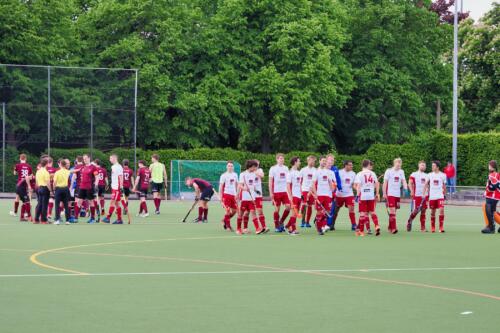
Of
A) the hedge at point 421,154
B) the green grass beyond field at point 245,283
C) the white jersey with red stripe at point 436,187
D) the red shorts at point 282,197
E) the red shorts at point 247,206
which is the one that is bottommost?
the green grass beyond field at point 245,283

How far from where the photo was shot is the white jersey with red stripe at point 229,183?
2659 centimetres

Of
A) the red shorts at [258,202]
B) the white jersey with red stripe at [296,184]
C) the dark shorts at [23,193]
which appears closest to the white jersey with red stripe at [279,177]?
the white jersey with red stripe at [296,184]

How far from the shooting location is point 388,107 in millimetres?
64938

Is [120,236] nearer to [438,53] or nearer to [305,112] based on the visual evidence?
[305,112]

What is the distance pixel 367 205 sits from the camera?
25625 mm

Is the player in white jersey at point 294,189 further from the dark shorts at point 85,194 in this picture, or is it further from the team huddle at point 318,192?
the dark shorts at point 85,194

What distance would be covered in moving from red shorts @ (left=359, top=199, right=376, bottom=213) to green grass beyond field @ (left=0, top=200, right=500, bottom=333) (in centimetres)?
Answer: 84

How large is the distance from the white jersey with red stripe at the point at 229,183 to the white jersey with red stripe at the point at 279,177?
96 centimetres

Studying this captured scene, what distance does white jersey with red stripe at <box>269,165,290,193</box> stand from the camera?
26448 millimetres

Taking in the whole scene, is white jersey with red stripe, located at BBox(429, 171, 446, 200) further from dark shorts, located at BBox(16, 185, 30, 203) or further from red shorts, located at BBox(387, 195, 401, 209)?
dark shorts, located at BBox(16, 185, 30, 203)

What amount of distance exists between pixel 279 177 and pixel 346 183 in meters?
2.55

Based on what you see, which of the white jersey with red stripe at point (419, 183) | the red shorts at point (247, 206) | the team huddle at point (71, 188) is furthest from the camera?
the white jersey with red stripe at point (419, 183)

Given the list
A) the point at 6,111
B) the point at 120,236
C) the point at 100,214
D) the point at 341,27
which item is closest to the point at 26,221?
the point at 100,214

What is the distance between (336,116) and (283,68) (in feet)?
26.4
